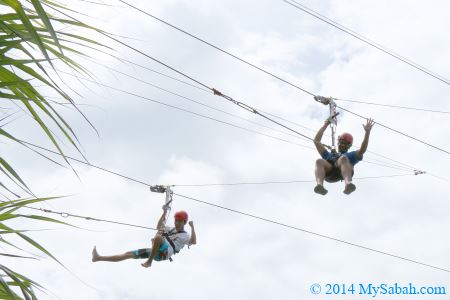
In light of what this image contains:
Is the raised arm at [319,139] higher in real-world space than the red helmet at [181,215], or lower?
higher

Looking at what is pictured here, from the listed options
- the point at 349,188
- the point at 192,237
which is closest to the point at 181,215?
the point at 192,237

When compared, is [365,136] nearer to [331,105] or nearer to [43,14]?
[331,105]

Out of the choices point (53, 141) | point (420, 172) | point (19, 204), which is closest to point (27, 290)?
point (19, 204)

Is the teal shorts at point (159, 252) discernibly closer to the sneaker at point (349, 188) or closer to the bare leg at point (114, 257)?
the bare leg at point (114, 257)

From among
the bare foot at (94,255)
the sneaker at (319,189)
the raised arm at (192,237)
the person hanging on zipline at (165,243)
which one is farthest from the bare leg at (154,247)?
the sneaker at (319,189)

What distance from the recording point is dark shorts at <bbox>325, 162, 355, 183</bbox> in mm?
10898

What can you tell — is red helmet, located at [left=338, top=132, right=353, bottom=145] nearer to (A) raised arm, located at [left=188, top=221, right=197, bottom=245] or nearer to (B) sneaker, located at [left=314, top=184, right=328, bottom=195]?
(B) sneaker, located at [left=314, top=184, right=328, bottom=195]

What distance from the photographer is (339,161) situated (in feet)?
35.6

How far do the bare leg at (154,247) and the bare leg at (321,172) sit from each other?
2267 mm

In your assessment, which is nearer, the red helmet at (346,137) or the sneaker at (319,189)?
the sneaker at (319,189)

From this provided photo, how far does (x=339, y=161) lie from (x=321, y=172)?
1.04 ft

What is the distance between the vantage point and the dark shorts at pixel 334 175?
10.9m

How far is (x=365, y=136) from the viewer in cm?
1066

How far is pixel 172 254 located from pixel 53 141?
355 inches
